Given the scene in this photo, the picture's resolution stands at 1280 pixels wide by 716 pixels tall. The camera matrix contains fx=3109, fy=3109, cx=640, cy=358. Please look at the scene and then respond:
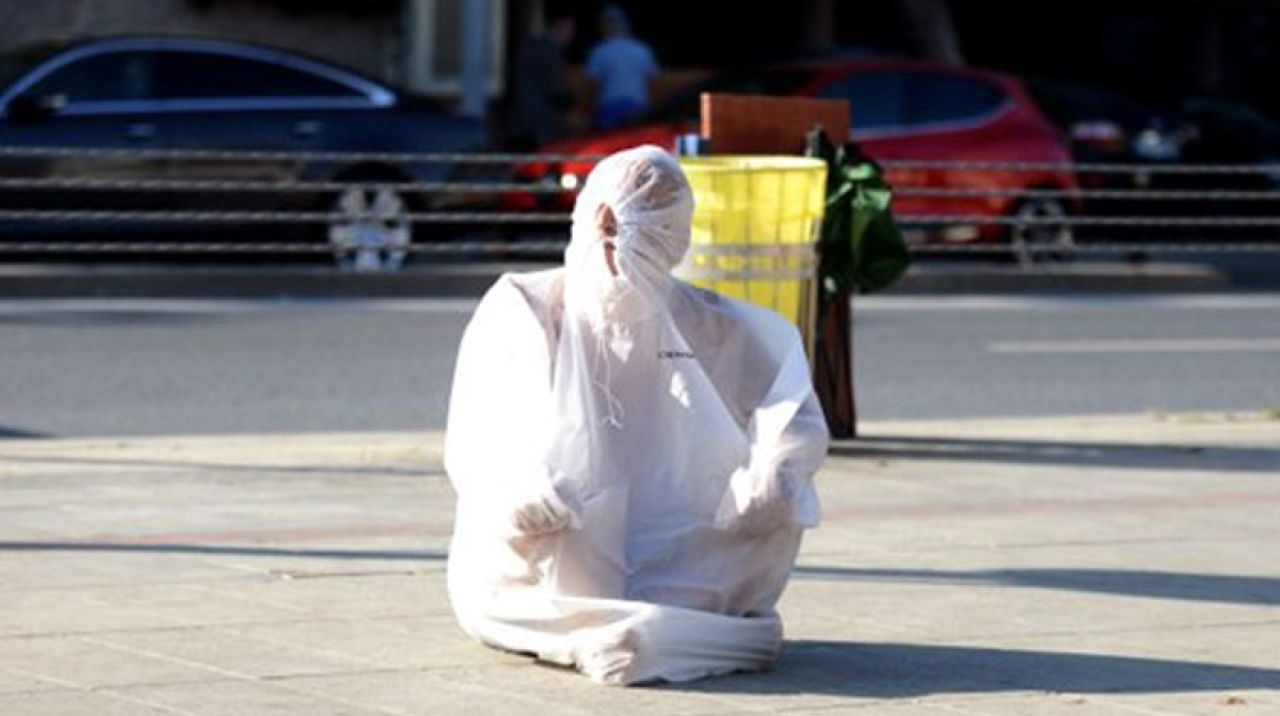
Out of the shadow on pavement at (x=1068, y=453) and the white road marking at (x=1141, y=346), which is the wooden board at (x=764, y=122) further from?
the white road marking at (x=1141, y=346)

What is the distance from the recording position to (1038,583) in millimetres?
8695

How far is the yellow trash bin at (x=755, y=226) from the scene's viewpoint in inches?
424

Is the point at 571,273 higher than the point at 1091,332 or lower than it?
higher

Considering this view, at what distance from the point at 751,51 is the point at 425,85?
21.3 ft

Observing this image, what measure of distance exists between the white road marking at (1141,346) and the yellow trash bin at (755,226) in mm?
6006

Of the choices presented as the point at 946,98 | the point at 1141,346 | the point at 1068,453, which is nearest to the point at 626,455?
the point at 1068,453

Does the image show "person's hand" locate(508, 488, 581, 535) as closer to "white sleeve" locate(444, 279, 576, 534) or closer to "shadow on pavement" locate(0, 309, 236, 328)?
"white sleeve" locate(444, 279, 576, 534)

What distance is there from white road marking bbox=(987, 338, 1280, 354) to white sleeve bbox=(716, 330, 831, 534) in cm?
998

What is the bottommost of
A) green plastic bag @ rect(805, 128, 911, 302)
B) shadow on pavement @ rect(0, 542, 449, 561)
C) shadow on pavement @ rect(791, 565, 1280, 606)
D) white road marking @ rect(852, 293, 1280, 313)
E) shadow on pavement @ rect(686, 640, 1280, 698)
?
white road marking @ rect(852, 293, 1280, 313)

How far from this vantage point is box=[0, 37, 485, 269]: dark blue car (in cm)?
1920

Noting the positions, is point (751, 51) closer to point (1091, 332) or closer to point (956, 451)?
point (1091, 332)

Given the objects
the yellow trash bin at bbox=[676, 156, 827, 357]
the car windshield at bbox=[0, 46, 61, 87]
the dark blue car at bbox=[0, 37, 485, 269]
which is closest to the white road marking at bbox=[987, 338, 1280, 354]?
the dark blue car at bbox=[0, 37, 485, 269]

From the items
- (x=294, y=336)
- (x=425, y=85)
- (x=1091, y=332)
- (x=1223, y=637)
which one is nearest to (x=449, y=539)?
(x=1223, y=637)

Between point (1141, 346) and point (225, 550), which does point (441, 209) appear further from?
point (225, 550)
